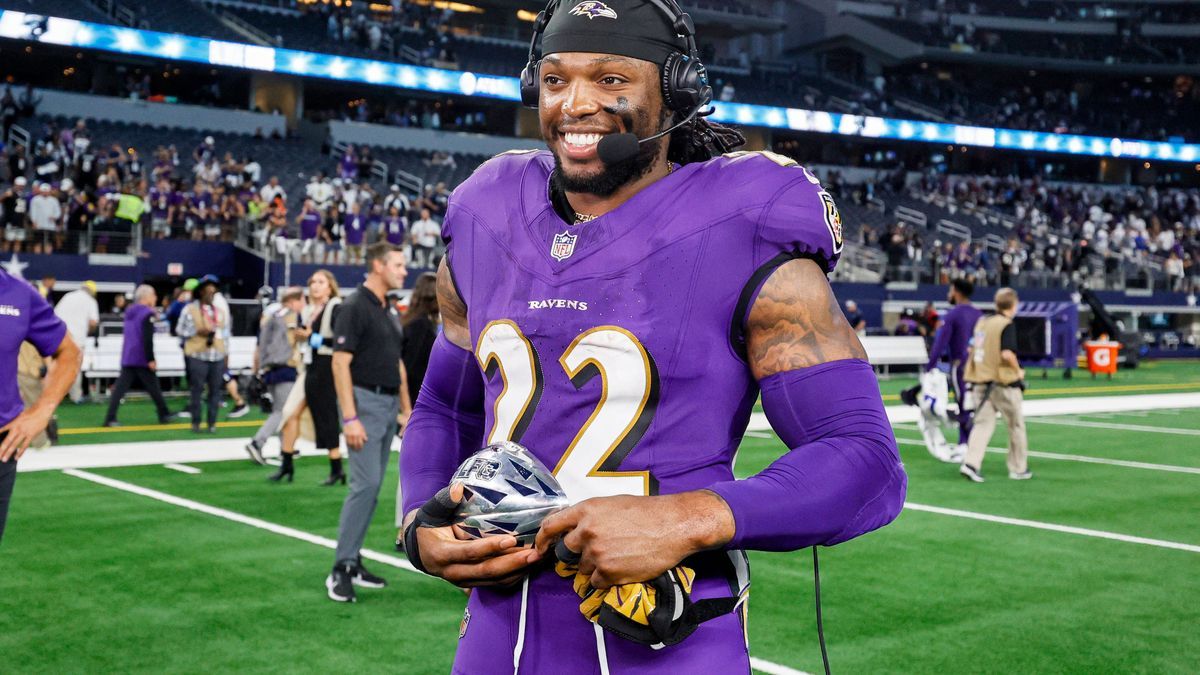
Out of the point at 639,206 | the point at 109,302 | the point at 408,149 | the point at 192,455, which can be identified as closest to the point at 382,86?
the point at 408,149

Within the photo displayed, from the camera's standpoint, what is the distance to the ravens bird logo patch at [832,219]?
7.17 feet

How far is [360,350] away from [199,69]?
34479 millimetres

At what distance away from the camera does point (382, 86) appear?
40.9 meters

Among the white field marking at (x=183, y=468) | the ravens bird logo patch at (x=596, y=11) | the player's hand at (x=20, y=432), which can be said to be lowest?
the white field marking at (x=183, y=468)

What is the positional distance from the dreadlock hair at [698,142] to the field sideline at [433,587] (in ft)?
12.3

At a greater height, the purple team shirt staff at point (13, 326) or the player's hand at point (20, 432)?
the purple team shirt staff at point (13, 326)

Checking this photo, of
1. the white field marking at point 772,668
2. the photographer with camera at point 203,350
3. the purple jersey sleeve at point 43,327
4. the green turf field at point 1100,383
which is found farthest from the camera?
the green turf field at point 1100,383

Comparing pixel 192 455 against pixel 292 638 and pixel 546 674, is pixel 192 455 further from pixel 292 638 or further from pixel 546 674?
pixel 546 674

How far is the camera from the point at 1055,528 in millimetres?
9508

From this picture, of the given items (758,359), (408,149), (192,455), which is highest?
(408,149)

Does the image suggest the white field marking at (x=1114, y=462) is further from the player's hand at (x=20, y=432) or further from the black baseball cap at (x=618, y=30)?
the black baseball cap at (x=618, y=30)

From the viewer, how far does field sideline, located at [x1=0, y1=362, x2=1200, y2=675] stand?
598cm

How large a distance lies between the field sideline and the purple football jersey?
3.74 m

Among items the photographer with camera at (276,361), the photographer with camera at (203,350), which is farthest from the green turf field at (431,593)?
the photographer with camera at (203,350)
